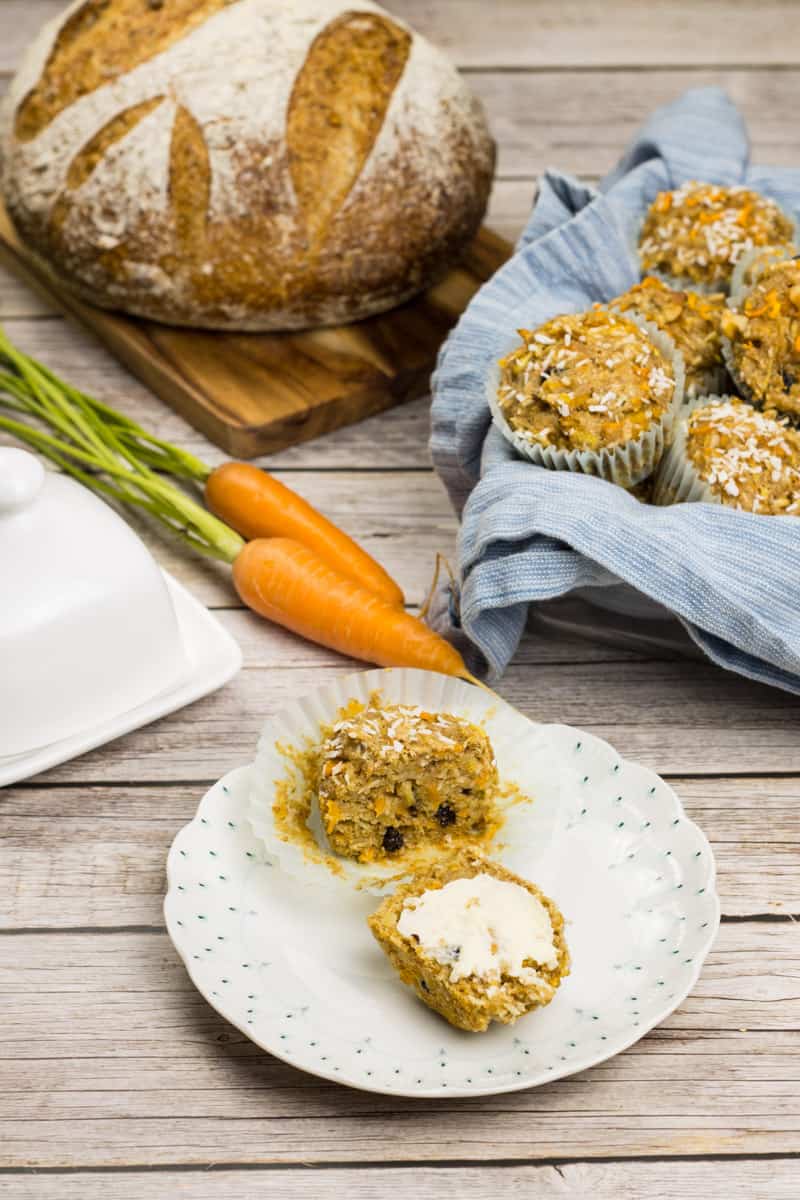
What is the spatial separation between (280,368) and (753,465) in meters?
0.95

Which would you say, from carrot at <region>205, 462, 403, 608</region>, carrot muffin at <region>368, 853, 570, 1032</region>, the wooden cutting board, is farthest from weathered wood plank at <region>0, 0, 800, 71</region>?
carrot muffin at <region>368, 853, 570, 1032</region>

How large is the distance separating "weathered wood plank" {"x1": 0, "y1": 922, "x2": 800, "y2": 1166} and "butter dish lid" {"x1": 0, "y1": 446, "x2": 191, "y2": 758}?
0.32 meters

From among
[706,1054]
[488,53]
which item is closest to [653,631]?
[706,1054]

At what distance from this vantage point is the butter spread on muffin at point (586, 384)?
5.94 feet

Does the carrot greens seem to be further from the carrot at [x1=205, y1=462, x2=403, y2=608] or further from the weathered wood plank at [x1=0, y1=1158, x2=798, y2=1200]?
the weathered wood plank at [x1=0, y1=1158, x2=798, y2=1200]

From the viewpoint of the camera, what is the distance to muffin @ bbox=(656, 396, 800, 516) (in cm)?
177

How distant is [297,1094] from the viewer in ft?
4.68

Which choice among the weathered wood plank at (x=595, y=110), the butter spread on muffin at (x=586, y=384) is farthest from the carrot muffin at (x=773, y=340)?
the weathered wood plank at (x=595, y=110)

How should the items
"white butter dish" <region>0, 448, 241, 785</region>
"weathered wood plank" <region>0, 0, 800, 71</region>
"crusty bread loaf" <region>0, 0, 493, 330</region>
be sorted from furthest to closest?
1. "weathered wood plank" <region>0, 0, 800, 71</region>
2. "crusty bread loaf" <region>0, 0, 493, 330</region>
3. "white butter dish" <region>0, 448, 241, 785</region>

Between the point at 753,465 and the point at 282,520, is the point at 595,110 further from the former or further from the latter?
the point at 753,465

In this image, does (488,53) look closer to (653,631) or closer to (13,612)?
(653,631)

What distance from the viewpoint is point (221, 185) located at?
2293mm

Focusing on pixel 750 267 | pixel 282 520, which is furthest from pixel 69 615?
pixel 750 267

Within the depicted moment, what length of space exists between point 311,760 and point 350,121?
47.6 inches
